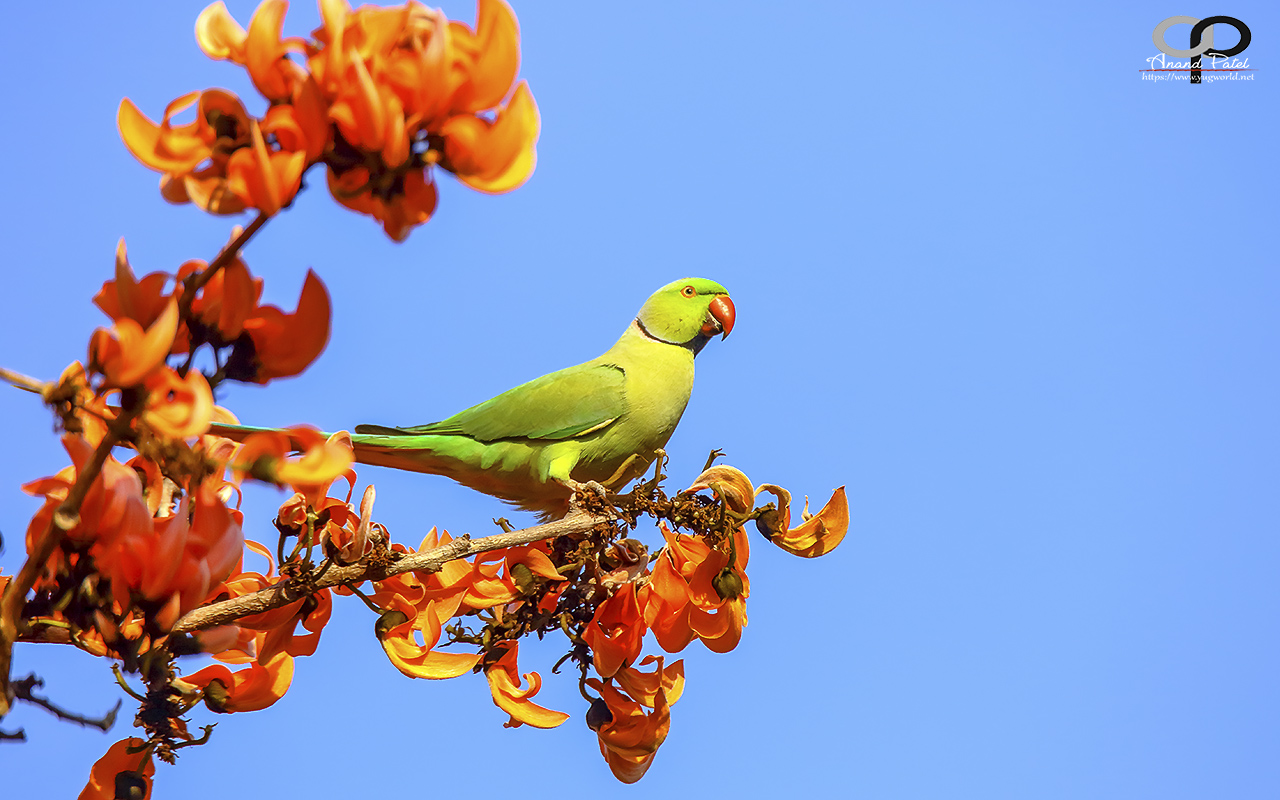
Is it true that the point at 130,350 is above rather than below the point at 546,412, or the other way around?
below

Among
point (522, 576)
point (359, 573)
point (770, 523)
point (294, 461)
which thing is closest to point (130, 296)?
point (294, 461)

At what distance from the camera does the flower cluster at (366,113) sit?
1749mm

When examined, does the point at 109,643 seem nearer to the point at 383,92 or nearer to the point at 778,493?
the point at 383,92

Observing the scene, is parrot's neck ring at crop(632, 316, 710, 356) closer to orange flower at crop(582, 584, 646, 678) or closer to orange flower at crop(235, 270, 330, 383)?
orange flower at crop(582, 584, 646, 678)

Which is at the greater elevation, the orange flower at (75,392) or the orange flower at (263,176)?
the orange flower at (263,176)

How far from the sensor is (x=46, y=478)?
202 centimetres

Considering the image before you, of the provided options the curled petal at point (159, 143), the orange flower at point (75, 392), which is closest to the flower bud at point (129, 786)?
the orange flower at point (75, 392)

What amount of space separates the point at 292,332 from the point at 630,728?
1.68 metres

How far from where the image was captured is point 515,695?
2.93 m

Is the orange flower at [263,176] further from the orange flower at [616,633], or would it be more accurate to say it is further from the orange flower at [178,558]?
the orange flower at [616,633]

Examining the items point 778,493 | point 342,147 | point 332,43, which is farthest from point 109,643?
point 778,493

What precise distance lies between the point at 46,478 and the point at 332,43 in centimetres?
99

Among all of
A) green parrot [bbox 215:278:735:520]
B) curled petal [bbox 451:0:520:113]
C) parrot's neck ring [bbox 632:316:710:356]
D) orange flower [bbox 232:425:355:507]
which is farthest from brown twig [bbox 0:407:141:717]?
parrot's neck ring [bbox 632:316:710:356]

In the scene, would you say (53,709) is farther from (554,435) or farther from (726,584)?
(554,435)
